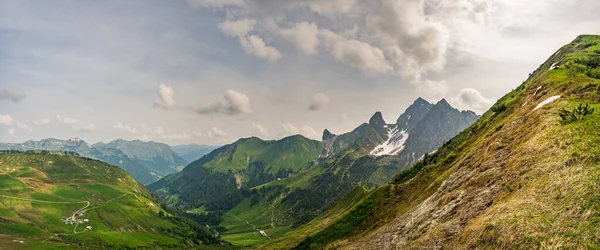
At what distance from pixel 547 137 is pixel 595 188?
60.0 feet

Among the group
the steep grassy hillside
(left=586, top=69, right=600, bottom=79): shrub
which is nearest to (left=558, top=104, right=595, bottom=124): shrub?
the steep grassy hillside

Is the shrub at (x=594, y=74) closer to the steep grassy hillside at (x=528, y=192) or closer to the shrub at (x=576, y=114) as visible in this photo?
the steep grassy hillside at (x=528, y=192)

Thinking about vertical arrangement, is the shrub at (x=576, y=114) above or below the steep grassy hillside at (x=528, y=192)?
above

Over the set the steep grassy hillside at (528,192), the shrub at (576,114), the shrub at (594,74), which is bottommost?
the steep grassy hillside at (528,192)

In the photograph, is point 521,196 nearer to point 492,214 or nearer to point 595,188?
point 492,214

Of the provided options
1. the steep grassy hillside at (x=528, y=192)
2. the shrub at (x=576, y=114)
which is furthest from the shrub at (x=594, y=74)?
the shrub at (x=576, y=114)

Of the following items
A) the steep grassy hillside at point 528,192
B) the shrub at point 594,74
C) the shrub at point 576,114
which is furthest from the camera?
the shrub at point 594,74

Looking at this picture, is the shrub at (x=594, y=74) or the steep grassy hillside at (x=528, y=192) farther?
the shrub at (x=594, y=74)

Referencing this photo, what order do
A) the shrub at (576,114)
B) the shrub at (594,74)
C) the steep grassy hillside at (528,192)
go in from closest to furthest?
the steep grassy hillside at (528,192) < the shrub at (576,114) < the shrub at (594,74)

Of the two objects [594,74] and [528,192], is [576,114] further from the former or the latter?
[594,74]

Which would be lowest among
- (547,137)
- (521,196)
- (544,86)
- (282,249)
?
(282,249)

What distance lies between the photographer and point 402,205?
9294 cm

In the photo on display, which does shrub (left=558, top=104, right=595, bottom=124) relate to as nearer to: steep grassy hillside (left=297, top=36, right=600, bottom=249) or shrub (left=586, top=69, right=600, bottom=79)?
steep grassy hillside (left=297, top=36, right=600, bottom=249)

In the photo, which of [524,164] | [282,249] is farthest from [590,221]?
[282,249]
